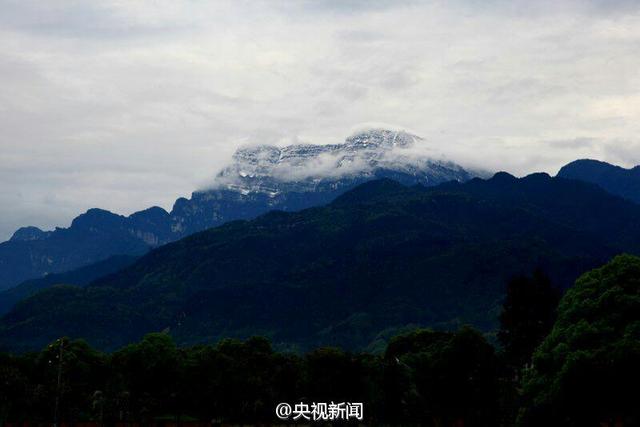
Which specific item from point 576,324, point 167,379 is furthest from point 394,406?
point 167,379

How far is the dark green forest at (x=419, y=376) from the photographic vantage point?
264 ft

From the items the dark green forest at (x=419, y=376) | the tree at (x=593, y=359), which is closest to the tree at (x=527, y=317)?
the dark green forest at (x=419, y=376)

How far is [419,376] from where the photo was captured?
136 meters

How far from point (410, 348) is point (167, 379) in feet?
158

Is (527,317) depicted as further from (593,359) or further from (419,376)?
(593,359)

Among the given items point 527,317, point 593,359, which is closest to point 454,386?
point 527,317

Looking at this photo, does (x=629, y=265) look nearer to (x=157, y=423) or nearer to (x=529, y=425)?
(x=529, y=425)

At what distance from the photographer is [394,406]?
4729 inches

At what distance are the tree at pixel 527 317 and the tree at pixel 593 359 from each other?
5193 cm

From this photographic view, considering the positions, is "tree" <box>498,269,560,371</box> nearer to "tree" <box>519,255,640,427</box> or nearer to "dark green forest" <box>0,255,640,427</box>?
"dark green forest" <box>0,255,640,427</box>

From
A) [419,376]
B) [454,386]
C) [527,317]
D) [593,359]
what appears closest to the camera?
[593,359]

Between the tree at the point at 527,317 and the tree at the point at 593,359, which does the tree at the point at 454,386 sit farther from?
the tree at the point at 593,359

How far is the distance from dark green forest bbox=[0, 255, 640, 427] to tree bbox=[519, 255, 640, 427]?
120mm

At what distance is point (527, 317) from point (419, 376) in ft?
74.5
